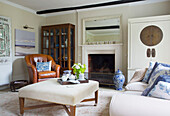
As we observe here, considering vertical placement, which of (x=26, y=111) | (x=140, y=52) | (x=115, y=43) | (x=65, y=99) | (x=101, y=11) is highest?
(x=101, y=11)

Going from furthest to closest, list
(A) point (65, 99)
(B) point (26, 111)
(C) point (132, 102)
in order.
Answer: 1. (B) point (26, 111)
2. (A) point (65, 99)
3. (C) point (132, 102)

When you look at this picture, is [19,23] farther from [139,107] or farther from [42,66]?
[139,107]

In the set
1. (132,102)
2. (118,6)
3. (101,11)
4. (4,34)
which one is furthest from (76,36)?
(132,102)

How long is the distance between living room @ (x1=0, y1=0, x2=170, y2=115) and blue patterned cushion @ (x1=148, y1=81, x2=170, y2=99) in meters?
2.48

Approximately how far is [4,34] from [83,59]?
260 centimetres

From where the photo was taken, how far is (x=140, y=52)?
380cm

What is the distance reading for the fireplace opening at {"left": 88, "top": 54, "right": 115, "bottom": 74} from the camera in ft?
15.4

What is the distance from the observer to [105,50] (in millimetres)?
4668

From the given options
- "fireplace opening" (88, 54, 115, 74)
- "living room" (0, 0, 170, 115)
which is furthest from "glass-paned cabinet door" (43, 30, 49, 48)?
"fireplace opening" (88, 54, 115, 74)

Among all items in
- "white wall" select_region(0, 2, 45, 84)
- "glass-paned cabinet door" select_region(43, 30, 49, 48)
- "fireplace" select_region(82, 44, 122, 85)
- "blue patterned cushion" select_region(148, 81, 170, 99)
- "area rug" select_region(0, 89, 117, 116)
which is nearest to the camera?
"blue patterned cushion" select_region(148, 81, 170, 99)

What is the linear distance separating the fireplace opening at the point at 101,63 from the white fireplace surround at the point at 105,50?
144 mm

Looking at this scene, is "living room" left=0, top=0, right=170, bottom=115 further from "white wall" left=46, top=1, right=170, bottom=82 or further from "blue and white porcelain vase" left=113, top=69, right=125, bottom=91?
"blue and white porcelain vase" left=113, top=69, right=125, bottom=91

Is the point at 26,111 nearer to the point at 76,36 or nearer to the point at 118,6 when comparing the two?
the point at 76,36

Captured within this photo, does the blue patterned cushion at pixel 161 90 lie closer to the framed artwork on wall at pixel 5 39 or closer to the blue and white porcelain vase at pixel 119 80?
the blue and white porcelain vase at pixel 119 80
